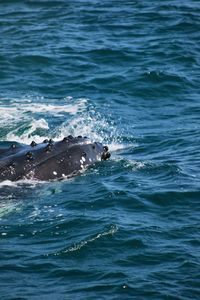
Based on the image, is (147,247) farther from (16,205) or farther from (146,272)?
(16,205)

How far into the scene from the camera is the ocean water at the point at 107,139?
1494cm

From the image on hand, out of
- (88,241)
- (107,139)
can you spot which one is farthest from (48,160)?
(107,139)

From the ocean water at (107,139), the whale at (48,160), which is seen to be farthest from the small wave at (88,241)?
the whale at (48,160)

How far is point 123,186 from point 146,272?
490cm

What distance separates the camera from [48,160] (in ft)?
61.8

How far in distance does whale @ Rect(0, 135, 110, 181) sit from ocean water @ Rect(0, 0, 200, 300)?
24 centimetres

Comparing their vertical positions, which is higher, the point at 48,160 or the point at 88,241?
the point at 48,160

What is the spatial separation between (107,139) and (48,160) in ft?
17.3

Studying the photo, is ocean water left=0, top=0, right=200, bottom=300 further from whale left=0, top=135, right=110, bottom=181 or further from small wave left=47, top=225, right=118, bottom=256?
whale left=0, top=135, right=110, bottom=181

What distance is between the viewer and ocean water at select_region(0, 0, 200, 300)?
14.9 meters

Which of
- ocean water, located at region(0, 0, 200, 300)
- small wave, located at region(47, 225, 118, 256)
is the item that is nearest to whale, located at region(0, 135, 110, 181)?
ocean water, located at region(0, 0, 200, 300)

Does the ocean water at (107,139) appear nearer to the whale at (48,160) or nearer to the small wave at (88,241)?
the small wave at (88,241)

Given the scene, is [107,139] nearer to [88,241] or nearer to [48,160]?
[48,160]

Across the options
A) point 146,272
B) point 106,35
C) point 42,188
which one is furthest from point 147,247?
point 106,35
